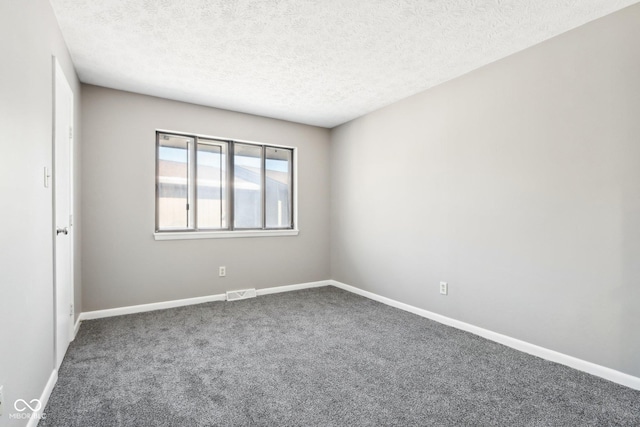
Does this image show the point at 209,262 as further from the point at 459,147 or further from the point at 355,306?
the point at 459,147

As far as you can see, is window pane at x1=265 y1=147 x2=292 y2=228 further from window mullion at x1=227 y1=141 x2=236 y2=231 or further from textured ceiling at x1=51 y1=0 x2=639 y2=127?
textured ceiling at x1=51 y1=0 x2=639 y2=127

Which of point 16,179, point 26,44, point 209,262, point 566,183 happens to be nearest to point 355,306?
point 209,262

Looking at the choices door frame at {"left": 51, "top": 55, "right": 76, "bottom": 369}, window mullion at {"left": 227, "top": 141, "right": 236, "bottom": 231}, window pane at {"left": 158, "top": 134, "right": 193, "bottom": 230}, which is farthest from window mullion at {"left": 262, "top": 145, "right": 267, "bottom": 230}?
door frame at {"left": 51, "top": 55, "right": 76, "bottom": 369}

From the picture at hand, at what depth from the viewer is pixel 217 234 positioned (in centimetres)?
400

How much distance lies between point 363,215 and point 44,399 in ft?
11.3

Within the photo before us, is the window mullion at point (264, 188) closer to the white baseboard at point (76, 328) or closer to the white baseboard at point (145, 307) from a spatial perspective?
the white baseboard at point (145, 307)

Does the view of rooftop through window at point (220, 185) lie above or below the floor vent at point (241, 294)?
above

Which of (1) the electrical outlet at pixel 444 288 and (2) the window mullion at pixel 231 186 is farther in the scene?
(2) the window mullion at pixel 231 186

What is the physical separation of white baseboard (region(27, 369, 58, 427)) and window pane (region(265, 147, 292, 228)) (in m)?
2.81

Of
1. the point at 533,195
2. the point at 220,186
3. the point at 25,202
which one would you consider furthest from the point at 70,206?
the point at 533,195

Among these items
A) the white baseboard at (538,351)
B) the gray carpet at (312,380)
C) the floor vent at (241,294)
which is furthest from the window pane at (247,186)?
the white baseboard at (538,351)

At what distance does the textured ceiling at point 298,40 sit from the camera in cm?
209

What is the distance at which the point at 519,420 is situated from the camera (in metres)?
1.72

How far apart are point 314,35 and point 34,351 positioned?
263cm
